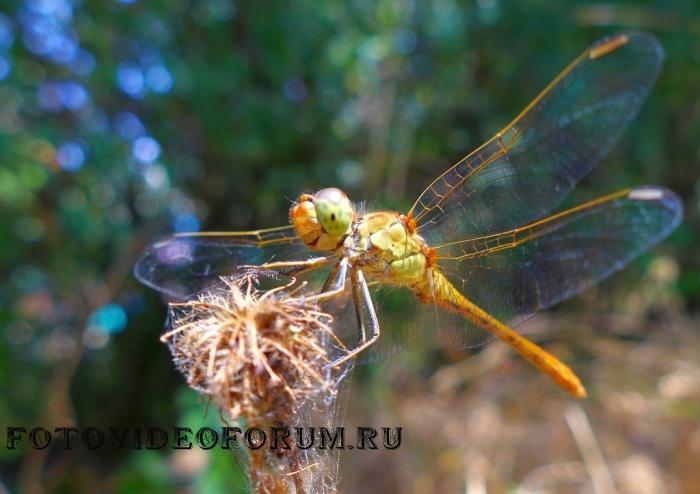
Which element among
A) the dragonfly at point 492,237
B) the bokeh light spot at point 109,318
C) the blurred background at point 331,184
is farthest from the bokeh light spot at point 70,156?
the dragonfly at point 492,237

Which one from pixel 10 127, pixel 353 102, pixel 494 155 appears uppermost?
pixel 353 102

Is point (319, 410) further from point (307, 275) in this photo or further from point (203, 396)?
point (307, 275)

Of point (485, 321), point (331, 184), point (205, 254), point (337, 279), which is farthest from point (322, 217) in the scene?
point (331, 184)

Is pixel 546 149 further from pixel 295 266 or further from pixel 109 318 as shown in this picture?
pixel 109 318

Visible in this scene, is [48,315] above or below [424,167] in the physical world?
below

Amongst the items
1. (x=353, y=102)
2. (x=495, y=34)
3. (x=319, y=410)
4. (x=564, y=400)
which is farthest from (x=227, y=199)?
(x=319, y=410)

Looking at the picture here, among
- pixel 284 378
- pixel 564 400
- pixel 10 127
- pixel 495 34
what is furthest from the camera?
pixel 495 34
